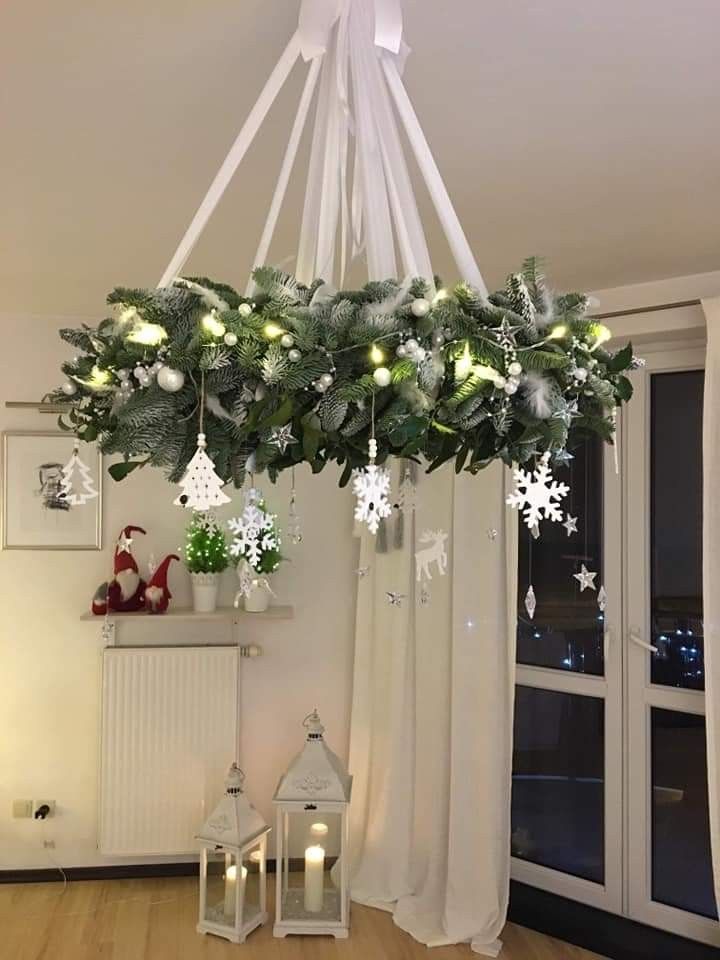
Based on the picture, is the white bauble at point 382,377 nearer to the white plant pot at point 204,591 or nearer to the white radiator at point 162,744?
the white plant pot at point 204,591

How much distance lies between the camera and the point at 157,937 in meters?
3.18

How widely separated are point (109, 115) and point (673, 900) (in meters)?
3.09

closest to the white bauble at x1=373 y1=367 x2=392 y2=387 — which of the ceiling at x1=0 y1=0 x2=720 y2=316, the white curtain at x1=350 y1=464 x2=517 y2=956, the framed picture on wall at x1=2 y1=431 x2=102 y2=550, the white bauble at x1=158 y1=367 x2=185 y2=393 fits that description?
the white bauble at x1=158 y1=367 x2=185 y2=393

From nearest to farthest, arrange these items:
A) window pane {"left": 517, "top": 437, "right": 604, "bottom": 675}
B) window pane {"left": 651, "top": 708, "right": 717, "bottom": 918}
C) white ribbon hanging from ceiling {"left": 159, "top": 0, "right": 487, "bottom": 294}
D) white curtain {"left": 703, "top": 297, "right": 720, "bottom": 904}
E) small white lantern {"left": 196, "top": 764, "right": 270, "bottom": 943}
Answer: white ribbon hanging from ceiling {"left": 159, "top": 0, "right": 487, "bottom": 294} < white curtain {"left": 703, "top": 297, "right": 720, "bottom": 904} < window pane {"left": 651, "top": 708, "right": 717, "bottom": 918} < small white lantern {"left": 196, "top": 764, "right": 270, "bottom": 943} < window pane {"left": 517, "top": 437, "right": 604, "bottom": 675}

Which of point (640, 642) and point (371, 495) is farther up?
point (371, 495)

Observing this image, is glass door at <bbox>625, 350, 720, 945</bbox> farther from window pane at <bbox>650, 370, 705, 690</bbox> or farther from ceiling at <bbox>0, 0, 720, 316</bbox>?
ceiling at <bbox>0, 0, 720, 316</bbox>

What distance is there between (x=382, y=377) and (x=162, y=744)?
10.1 feet

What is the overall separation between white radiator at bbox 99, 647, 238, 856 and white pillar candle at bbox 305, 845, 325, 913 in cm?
58

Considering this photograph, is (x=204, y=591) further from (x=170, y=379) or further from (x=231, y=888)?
(x=170, y=379)

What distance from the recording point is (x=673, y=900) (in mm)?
3072

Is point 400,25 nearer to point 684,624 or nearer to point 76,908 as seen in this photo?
point 684,624

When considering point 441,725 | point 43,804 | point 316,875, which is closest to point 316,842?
point 316,875

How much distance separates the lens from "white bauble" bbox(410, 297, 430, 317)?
39.2 inches

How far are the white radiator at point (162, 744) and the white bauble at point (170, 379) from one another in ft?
9.35
